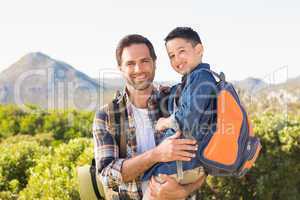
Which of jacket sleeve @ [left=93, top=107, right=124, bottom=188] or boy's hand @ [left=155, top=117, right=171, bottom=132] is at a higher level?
boy's hand @ [left=155, top=117, right=171, bottom=132]

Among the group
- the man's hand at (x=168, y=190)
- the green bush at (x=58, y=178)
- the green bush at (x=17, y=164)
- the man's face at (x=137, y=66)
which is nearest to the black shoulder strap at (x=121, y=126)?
the man's face at (x=137, y=66)

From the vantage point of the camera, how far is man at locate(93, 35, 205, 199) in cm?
258

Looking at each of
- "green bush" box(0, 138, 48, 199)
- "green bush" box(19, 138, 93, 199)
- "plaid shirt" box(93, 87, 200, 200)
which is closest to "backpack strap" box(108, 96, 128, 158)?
"plaid shirt" box(93, 87, 200, 200)

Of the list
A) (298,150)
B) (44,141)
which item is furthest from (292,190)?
(44,141)

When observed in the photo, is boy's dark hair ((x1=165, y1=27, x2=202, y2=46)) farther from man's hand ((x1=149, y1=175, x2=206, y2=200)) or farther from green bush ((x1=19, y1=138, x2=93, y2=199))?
green bush ((x1=19, y1=138, x2=93, y2=199))

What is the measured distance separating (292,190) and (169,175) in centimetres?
447

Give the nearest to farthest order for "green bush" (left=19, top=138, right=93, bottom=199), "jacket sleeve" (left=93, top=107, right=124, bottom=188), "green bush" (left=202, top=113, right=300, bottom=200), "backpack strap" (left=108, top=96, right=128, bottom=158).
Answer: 1. "jacket sleeve" (left=93, top=107, right=124, bottom=188)
2. "backpack strap" (left=108, top=96, right=128, bottom=158)
3. "green bush" (left=19, top=138, right=93, bottom=199)
4. "green bush" (left=202, top=113, right=300, bottom=200)

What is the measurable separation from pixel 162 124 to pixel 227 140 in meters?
0.38

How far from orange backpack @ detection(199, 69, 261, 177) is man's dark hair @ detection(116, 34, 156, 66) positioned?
0.47 m

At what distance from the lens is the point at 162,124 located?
258cm

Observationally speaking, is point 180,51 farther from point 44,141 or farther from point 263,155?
point 44,141

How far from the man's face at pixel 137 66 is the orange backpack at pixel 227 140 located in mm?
427

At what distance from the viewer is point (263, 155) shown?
6.34 meters

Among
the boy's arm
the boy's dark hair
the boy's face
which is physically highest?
the boy's dark hair
